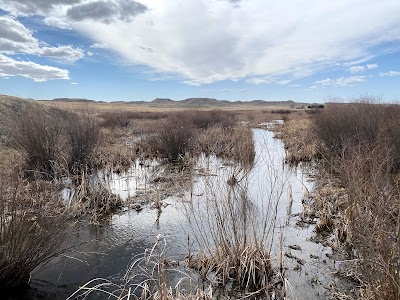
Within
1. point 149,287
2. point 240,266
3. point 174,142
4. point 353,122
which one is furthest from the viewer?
point 174,142

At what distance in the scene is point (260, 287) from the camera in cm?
632

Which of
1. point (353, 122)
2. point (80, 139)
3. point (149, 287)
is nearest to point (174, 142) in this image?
point (80, 139)

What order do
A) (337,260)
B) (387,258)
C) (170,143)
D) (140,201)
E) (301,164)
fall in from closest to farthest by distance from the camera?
(387,258) → (337,260) → (140,201) → (301,164) → (170,143)

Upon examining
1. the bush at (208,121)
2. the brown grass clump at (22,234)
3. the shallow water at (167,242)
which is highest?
the bush at (208,121)

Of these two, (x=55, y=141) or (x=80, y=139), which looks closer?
(x=55, y=141)

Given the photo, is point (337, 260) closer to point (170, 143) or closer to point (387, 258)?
→ point (387, 258)

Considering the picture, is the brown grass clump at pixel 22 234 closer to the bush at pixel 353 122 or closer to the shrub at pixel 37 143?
the shrub at pixel 37 143

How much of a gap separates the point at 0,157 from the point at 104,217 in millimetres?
7968

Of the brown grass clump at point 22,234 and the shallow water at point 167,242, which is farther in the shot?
the shallow water at point 167,242

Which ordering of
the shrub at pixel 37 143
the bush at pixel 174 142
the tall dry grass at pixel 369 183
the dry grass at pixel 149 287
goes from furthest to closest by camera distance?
the bush at pixel 174 142 < the shrub at pixel 37 143 < the dry grass at pixel 149 287 < the tall dry grass at pixel 369 183

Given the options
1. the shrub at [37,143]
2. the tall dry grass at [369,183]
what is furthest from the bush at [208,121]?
the shrub at [37,143]

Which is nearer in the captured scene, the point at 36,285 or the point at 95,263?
the point at 36,285

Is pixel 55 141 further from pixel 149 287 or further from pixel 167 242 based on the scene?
pixel 149 287

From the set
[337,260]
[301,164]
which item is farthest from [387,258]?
[301,164]
